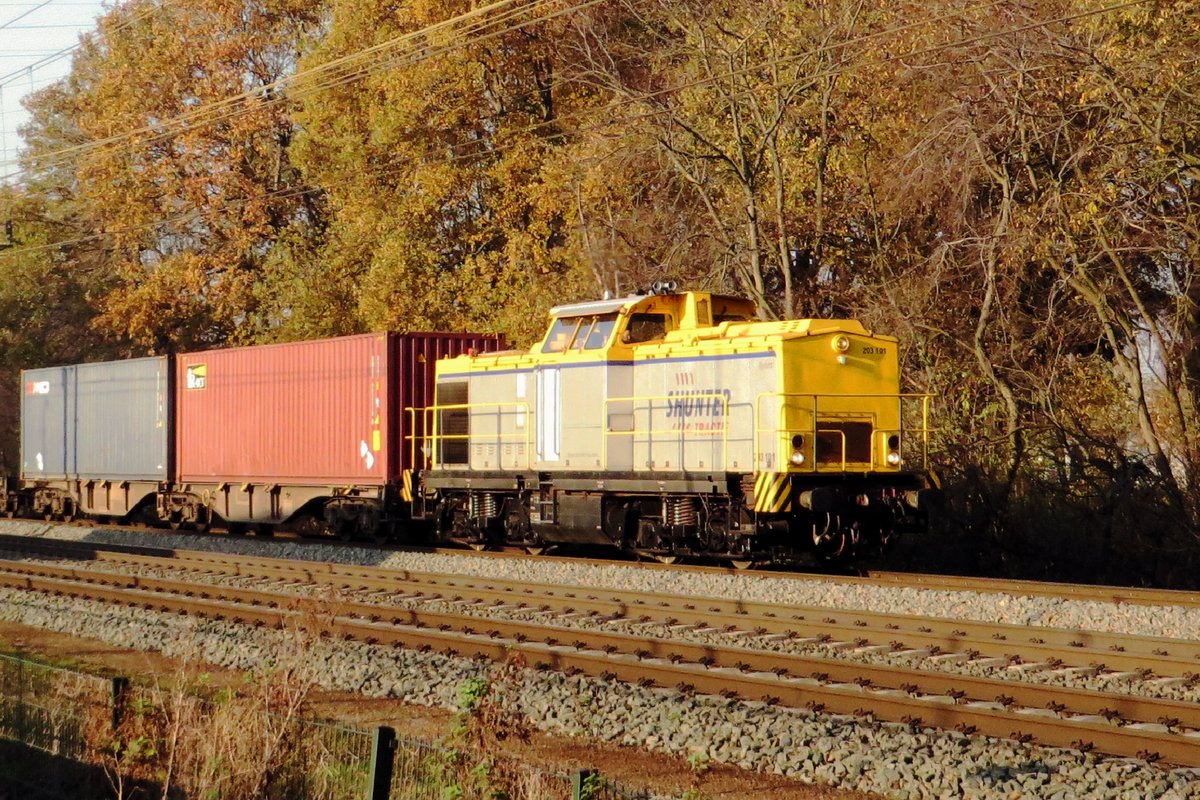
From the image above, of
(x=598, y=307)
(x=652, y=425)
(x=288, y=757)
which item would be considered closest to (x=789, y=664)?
(x=288, y=757)

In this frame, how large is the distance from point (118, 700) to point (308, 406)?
49.6 feet

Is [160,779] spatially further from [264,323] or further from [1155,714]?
[264,323]

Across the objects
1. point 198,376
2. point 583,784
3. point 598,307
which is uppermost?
point 598,307

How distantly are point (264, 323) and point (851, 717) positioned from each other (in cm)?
3337

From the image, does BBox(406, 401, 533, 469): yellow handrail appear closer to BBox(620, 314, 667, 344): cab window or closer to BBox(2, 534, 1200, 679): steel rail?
BBox(620, 314, 667, 344): cab window

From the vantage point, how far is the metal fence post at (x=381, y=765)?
6578 millimetres

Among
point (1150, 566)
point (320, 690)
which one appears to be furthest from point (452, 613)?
point (1150, 566)

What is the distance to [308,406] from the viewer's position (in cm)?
2302

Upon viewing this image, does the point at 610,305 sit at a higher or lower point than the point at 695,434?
higher

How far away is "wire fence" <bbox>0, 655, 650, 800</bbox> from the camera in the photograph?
6.70 meters

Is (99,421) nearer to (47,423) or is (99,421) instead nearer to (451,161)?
(47,423)

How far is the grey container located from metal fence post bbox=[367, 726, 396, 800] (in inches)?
827

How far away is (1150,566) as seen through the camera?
18438mm

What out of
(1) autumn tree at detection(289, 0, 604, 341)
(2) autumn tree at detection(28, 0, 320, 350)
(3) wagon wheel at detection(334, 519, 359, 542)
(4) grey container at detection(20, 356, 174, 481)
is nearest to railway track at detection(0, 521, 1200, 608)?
(3) wagon wheel at detection(334, 519, 359, 542)
